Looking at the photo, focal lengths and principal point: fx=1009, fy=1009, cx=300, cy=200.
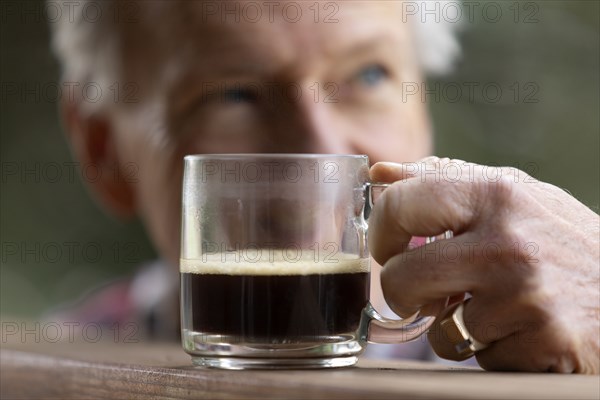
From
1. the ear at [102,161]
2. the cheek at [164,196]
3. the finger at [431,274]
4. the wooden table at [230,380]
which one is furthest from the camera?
the ear at [102,161]

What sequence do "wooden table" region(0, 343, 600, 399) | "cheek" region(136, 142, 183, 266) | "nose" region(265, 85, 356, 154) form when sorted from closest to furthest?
1. "wooden table" region(0, 343, 600, 399)
2. "nose" region(265, 85, 356, 154)
3. "cheek" region(136, 142, 183, 266)

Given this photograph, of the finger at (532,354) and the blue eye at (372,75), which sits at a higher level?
the blue eye at (372,75)

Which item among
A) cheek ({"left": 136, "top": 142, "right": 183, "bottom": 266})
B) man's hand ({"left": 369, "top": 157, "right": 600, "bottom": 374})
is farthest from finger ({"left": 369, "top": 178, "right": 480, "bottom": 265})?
cheek ({"left": 136, "top": 142, "right": 183, "bottom": 266})

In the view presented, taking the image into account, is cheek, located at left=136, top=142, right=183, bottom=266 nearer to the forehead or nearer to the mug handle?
the forehead

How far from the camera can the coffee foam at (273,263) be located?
70 centimetres

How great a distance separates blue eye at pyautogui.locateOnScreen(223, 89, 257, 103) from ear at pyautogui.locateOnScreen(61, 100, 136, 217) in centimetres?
40

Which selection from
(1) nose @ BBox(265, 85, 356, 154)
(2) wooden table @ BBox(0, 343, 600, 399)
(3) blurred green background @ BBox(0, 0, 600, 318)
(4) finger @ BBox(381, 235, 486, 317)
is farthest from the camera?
(3) blurred green background @ BBox(0, 0, 600, 318)

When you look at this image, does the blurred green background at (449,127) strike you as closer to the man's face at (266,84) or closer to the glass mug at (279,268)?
the man's face at (266,84)

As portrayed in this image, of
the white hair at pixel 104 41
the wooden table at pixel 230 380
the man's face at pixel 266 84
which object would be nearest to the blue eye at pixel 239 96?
the man's face at pixel 266 84

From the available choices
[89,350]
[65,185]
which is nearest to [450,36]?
[89,350]

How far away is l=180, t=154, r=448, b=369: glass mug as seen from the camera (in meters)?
0.70

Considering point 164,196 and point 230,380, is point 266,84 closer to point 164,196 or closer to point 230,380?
point 164,196

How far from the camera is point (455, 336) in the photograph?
0.71 m

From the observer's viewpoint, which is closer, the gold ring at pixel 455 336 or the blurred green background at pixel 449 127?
the gold ring at pixel 455 336
